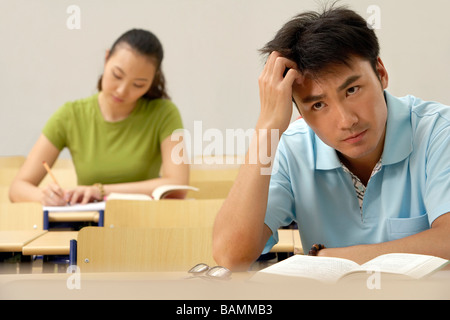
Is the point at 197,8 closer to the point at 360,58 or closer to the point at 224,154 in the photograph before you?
the point at 224,154

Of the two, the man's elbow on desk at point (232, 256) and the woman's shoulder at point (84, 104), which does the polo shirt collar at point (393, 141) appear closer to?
the man's elbow on desk at point (232, 256)

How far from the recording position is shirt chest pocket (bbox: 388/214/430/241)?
1246 mm

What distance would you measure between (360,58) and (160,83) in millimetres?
1771

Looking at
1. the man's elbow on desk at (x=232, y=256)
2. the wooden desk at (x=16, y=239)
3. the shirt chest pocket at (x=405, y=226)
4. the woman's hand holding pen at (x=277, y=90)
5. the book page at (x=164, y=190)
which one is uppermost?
the woman's hand holding pen at (x=277, y=90)

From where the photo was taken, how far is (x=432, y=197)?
3.91 feet

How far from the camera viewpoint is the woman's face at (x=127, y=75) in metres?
2.66

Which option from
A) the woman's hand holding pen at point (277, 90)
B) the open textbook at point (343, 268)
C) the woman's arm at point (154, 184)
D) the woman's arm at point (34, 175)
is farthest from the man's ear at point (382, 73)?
the woman's arm at point (34, 175)

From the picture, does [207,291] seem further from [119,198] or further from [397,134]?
[119,198]

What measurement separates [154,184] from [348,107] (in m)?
1.66

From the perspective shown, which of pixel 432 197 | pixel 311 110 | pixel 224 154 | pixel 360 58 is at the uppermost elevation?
pixel 360 58

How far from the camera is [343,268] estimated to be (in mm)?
924

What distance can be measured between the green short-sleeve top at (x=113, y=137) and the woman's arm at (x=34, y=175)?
0.06 metres

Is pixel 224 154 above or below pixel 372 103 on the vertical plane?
below

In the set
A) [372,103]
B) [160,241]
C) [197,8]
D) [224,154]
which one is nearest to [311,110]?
[372,103]
